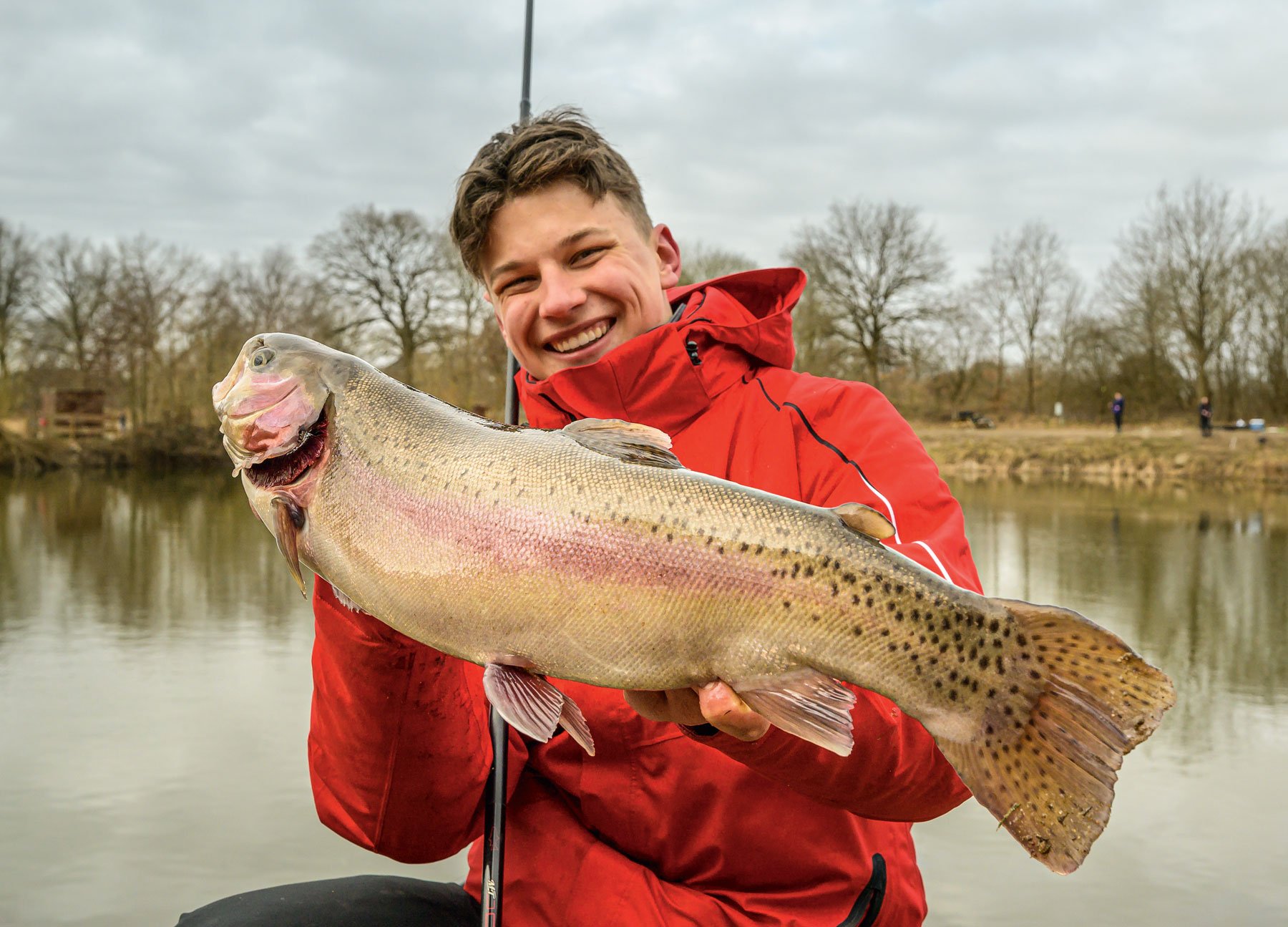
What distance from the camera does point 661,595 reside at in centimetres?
201

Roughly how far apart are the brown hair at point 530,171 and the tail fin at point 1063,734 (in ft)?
6.21

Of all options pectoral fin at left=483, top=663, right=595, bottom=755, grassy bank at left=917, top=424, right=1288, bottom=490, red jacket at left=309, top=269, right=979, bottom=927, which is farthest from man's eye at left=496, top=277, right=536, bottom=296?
grassy bank at left=917, top=424, right=1288, bottom=490

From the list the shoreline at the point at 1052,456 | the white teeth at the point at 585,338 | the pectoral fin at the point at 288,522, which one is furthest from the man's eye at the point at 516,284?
the shoreline at the point at 1052,456

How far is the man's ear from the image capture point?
3572 mm

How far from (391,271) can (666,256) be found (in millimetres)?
43296

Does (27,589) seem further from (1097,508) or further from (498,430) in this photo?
(1097,508)

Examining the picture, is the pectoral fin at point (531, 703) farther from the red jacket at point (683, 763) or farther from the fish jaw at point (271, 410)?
the fish jaw at point (271, 410)

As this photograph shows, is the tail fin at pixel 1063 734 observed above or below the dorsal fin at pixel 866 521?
below

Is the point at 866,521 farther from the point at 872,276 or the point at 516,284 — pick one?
the point at 872,276

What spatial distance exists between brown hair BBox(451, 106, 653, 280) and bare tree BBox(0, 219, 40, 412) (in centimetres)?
4966

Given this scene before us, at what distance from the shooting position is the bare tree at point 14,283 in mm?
46062

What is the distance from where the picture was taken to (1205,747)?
29.0 feet

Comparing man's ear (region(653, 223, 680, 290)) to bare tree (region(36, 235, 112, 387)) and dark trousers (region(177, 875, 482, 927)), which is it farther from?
bare tree (region(36, 235, 112, 387))

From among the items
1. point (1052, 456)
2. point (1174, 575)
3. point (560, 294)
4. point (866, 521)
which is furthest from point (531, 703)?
point (1052, 456)
